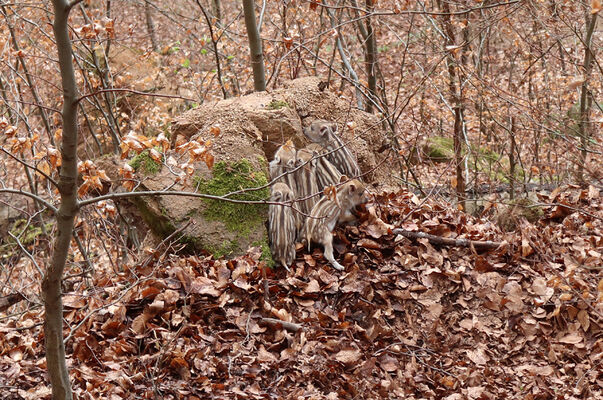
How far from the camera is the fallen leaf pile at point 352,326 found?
504 centimetres

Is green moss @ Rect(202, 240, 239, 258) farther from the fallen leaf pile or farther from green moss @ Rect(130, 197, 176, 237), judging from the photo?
green moss @ Rect(130, 197, 176, 237)

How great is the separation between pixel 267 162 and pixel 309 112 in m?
0.97

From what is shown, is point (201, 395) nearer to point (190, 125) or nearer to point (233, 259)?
point (233, 259)

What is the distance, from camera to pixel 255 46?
7.55 metres

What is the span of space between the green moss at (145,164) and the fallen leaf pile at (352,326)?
889 millimetres

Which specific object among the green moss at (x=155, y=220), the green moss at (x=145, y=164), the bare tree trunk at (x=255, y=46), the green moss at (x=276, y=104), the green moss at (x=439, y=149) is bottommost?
the green moss at (x=439, y=149)

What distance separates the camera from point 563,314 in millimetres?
5824

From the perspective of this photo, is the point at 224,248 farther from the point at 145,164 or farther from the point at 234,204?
the point at 145,164

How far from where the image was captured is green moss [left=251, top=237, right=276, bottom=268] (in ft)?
19.8

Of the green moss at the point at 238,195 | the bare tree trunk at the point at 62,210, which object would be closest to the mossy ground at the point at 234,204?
the green moss at the point at 238,195

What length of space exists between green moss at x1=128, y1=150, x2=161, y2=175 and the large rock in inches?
1.5

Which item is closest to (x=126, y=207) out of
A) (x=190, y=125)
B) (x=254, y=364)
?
(x=190, y=125)

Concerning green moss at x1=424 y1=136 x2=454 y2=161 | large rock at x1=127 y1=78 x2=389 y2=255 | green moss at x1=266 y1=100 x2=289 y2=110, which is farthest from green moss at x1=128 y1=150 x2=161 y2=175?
green moss at x1=424 y1=136 x2=454 y2=161

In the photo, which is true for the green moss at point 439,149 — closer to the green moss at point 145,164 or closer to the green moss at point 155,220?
the green moss at point 145,164
